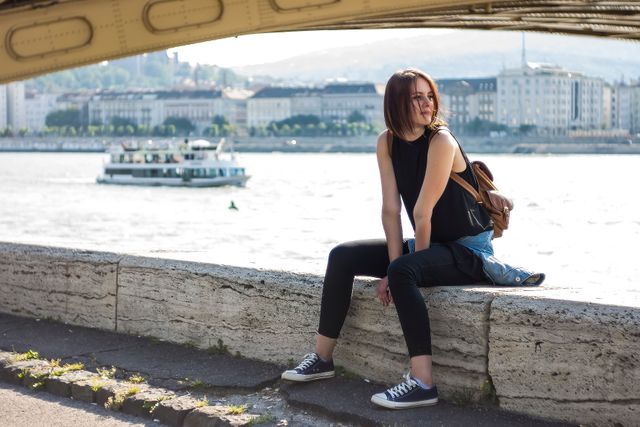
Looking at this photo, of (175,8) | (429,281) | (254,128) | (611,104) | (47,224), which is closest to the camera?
(429,281)

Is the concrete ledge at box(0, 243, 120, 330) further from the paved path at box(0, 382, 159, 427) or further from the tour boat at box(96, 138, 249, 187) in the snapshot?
the tour boat at box(96, 138, 249, 187)

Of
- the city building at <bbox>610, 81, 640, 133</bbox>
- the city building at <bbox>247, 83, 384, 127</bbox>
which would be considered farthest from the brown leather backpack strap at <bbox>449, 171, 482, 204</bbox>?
the city building at <bbox>610, 81, 640, 133</bbox>

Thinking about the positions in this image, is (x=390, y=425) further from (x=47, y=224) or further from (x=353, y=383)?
(x=47, y=224)

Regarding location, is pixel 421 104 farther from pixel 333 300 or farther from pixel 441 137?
pixel 333 300

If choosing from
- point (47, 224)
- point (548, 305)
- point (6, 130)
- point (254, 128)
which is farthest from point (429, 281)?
point (6, 130)

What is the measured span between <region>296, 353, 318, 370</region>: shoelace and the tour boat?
56511mm

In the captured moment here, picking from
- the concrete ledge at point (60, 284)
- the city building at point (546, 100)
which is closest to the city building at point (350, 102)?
the city building at point (546, 100)

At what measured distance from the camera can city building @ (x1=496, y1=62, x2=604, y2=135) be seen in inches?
5497

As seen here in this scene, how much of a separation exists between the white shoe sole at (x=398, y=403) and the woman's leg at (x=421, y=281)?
0.05 m

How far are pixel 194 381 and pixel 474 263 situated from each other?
0.98 meters

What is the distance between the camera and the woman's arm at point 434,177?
3.83m

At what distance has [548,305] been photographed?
358 cm

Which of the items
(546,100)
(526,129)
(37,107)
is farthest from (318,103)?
(37,107)

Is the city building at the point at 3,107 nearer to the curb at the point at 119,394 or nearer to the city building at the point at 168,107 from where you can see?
the city building at the point at 168,107
